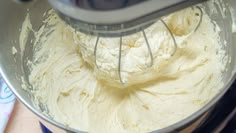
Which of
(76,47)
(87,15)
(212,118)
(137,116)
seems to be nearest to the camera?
(87,15)

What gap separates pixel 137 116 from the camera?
0.82m

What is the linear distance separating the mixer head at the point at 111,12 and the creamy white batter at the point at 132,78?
35cm

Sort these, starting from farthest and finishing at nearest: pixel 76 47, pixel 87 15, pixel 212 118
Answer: pixel 76 47 < pixel 212 118 < pixel 87 15

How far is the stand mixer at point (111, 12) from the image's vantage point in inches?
17.1

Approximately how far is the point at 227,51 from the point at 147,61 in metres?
0.18

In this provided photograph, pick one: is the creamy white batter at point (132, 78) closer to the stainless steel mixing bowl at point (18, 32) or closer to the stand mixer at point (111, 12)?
the stainless steel mixing bowl at point (18, 32)

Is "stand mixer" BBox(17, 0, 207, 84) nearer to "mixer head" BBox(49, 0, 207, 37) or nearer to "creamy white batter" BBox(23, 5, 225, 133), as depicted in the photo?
"mixer head" BBox(49, 0, 207, 37)

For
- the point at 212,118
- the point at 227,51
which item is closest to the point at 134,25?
the point at 212,118

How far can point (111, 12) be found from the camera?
44cm

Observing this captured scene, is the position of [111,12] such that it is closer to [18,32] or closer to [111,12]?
[111,12]

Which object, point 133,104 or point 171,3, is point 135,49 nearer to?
point 133,104

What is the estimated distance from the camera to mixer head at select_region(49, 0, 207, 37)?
0.43m

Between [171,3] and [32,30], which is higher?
[171,3]

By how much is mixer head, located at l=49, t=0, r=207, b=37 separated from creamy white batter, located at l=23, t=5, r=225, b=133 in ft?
1.15
